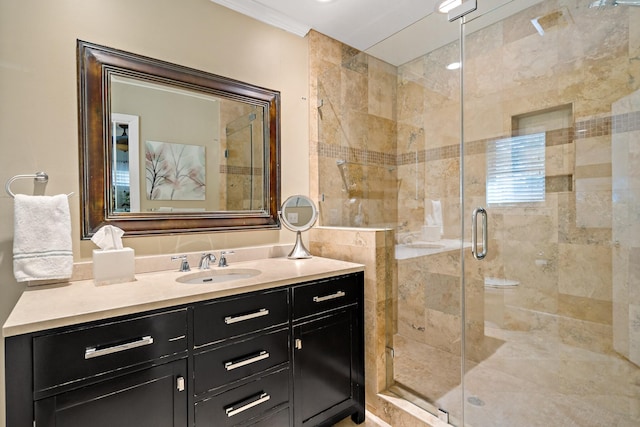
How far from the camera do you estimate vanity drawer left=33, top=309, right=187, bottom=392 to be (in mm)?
972

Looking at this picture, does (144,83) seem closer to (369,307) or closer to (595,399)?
(369,307)

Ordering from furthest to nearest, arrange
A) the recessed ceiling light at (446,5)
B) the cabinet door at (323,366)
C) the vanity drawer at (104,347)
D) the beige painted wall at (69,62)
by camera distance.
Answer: the recessed ceiling light at (446,5) → the cabinet door at (323,366) → the beige painted wall at (69,62) → the vanity drawer at (104,347)

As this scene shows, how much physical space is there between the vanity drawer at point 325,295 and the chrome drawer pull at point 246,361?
22cm

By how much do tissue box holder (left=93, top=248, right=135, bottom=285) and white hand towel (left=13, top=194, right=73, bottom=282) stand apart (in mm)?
130

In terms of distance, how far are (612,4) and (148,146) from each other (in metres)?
2.66

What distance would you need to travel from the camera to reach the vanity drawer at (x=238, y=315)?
4.11ft

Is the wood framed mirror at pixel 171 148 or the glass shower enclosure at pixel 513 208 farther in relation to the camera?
the glass shower enclosure at pixel 513 208

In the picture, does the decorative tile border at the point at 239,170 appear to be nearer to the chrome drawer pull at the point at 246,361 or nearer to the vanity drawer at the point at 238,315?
the vanity drawer at the point at 238,315

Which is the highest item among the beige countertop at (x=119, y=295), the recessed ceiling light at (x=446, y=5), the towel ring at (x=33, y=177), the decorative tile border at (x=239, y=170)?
the recessed ceiling light at (x=446, y=5)

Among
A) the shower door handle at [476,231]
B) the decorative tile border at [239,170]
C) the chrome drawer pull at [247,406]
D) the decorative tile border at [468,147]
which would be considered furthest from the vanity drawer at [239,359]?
the decorative tile border at [468,147]

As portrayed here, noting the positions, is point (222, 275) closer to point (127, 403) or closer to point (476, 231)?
point (127, 403)

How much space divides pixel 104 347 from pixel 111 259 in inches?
19.2

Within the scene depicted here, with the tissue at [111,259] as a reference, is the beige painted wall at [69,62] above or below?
above

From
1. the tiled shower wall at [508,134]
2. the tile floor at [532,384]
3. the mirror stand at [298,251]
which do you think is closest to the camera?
the tile floor at [532,384]
